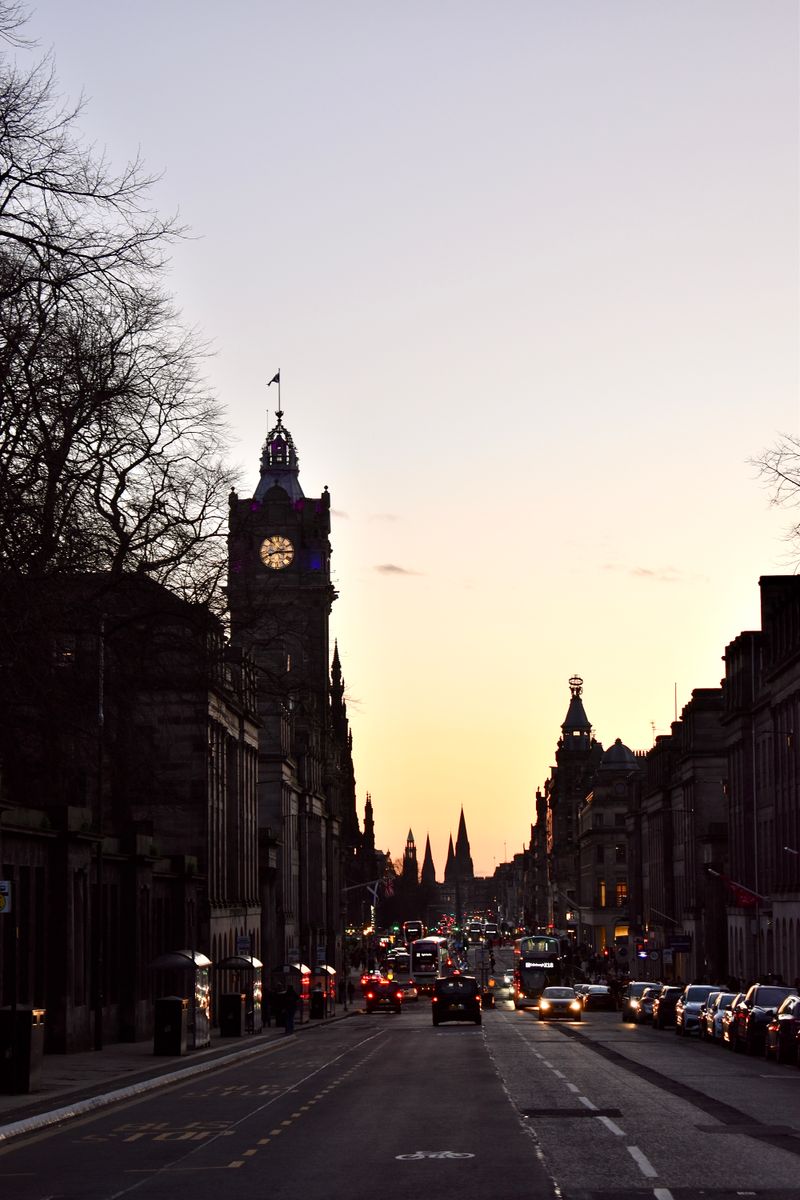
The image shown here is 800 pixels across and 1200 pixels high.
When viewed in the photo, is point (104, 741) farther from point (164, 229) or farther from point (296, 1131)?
point (296, 1131)

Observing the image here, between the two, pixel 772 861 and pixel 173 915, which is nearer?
pixel 173 915

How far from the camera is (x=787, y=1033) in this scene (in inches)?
1609

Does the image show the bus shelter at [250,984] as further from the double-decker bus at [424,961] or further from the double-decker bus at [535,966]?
the double-decker bus at [424,961]

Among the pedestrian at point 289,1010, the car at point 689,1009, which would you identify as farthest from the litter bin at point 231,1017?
the car at point 689,1009

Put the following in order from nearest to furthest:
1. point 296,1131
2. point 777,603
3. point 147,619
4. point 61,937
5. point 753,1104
Answer: point 296,1131 < point 753,1104 < point 147,619 < point 61,937 < point 777,603

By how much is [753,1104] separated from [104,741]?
1952 centimetres

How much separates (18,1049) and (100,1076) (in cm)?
629

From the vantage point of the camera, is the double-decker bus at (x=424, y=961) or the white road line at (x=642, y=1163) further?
the double-decker bus at (x=424, y=961)

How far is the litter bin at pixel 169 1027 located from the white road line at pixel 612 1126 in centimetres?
2138

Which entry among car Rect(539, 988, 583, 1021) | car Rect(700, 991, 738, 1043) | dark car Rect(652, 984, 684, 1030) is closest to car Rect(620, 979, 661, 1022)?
car Rect(539, 988, 583, 1021)

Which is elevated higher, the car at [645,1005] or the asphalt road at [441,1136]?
the asphalt road at [441,1136]

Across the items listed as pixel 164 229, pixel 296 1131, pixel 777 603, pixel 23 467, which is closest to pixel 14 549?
pixel 23 467

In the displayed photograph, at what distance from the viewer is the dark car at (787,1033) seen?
4022cm

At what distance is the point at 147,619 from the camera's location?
1641 inches
